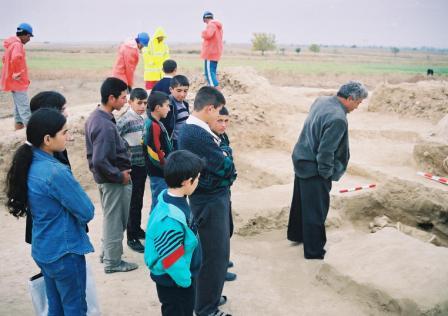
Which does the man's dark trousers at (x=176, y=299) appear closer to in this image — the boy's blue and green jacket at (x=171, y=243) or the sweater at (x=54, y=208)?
the boy's blue and green jacket at (x=171, y=243)

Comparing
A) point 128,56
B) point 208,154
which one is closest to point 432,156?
point 208,154

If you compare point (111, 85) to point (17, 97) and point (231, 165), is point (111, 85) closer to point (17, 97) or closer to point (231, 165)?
point (231, 165)

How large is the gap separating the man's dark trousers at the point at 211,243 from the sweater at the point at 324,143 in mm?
1344

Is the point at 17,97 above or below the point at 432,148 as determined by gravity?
above

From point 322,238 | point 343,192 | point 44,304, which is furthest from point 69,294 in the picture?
point 343,192

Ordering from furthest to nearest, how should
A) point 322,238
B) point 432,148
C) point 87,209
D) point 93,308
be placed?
point 432,148, point 322,238, point 93,308, point 87,209

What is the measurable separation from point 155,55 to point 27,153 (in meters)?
6.87

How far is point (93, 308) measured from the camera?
352 centimetres

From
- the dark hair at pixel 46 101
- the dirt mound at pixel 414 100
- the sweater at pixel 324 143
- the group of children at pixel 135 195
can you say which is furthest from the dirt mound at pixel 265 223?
the dirt mound at pixel 414 100

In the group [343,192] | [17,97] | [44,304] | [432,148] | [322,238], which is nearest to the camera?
[44,304]

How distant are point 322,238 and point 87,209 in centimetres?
291

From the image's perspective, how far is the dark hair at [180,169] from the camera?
2.79 m

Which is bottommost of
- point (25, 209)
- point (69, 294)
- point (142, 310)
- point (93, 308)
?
point (142, 310)

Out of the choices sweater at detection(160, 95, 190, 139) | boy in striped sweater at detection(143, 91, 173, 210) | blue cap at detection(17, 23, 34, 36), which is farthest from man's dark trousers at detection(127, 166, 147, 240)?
blue cap at detection(17, 23, 34, 36)
